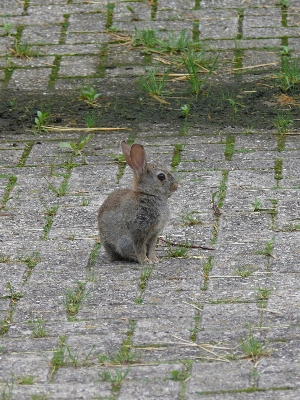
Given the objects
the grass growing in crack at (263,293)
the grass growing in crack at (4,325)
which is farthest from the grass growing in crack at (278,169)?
the grass growing in crack at (4,325)

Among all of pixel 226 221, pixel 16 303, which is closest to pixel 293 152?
pixel 226 221

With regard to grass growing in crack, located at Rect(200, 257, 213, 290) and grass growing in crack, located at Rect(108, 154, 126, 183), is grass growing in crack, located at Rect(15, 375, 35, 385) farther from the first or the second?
grass growing in crack, located at Rect(108, 154, 126, 183)

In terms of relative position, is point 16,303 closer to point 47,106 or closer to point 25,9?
point 47,106

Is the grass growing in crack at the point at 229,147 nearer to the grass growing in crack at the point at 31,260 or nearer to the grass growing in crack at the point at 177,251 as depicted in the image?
the grass growing in crack at the point at 177,251

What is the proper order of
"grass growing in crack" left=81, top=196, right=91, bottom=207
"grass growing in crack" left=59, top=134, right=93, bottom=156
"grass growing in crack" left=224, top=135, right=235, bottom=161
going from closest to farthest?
"grass growing in crack" left=81, top=196, right=91, bottom=207 < "grass growing in crack" left=224, top=135, right=235, bottom=161 < "grass growing in crack" left=59, top=134, right=93, bottom=156

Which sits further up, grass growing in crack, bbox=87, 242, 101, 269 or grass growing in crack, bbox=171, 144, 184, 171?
grass growing in crack, bbox=87, 242, 101, 269

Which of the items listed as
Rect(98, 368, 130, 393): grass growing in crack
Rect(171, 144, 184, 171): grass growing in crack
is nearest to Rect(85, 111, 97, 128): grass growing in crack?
Rect(171, 144, 184, 171): grass growing in crack

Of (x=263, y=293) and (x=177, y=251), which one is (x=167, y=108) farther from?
(x=263, y=293)

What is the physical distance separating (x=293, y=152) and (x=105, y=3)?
366cm

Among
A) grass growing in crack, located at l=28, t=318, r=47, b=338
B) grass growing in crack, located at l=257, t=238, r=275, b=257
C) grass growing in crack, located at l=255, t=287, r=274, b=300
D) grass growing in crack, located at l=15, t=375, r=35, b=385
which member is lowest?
grass growing in crack, located at l=257, t=238, r=275, b=257

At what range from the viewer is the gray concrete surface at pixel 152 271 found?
12.9 ft

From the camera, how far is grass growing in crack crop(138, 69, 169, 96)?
7.86m

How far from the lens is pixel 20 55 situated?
8727mm

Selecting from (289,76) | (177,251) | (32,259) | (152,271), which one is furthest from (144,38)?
(152,271)
